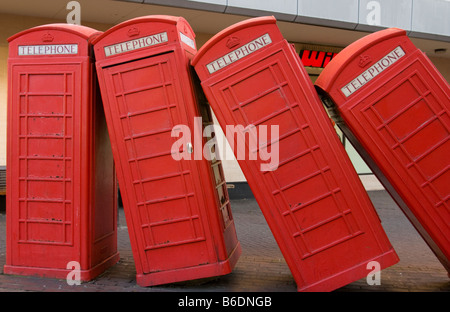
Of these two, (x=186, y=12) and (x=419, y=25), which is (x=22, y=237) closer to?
(x=186, y=12)

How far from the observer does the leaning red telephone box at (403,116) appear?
4.23 meters

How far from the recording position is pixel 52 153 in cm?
513

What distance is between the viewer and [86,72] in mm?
5043

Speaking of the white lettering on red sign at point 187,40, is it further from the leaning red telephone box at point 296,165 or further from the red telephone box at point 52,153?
the red telephone box at point 52,153

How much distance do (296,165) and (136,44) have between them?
222 centimetres

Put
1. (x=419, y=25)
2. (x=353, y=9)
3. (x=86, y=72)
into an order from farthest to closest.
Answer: (x=419, y=25)
(x=353, y=9)
(x=86, y=72)

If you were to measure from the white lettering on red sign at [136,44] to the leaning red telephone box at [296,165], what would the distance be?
594 millimetres

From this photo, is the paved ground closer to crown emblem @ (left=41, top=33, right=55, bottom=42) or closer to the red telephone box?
the red telephone box

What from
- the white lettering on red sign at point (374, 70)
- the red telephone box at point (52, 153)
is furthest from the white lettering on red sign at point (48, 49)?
the white lettering on red sign at point (374, 70)

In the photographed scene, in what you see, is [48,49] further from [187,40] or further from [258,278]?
[258,278]

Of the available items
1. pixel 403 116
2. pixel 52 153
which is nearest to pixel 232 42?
pixel 403 116

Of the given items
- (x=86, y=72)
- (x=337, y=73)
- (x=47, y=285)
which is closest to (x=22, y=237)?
(x=47, y=285)

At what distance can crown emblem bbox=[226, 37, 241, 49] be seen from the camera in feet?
14.9
